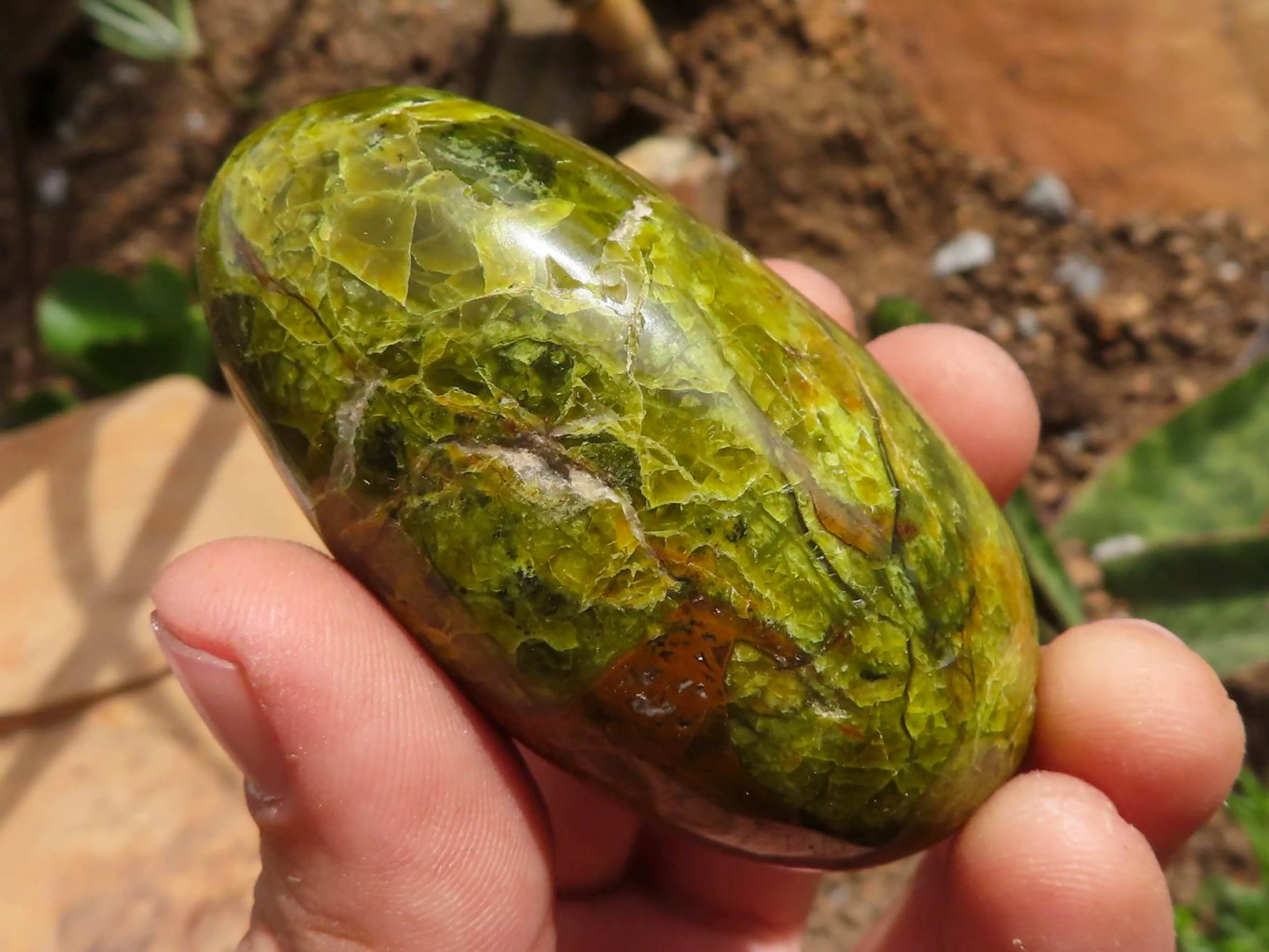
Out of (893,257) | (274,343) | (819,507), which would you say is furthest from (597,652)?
(893,257)

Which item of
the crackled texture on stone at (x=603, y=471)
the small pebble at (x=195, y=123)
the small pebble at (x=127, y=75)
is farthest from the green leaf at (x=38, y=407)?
the crackled texture on stone at (x=603, y=471)

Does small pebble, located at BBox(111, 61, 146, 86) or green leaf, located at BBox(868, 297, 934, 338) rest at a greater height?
green leaf, located at BBox(868, 297, 934, 338)

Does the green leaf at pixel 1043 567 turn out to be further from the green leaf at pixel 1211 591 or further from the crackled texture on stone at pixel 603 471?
the crackled texture on stone at pixel 603 471

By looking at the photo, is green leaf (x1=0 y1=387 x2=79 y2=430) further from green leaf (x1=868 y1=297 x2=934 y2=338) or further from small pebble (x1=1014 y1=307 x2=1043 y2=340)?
small pebble (x1=1014 y1=307 x2=1043 y2=340)

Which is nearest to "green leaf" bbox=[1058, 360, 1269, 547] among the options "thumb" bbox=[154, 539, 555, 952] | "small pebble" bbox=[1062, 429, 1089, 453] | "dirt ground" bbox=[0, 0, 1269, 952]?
"dirt ground" bbox=[0, 0, 1269, 952]

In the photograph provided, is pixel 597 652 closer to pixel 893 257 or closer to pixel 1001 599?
pixel 1001 599

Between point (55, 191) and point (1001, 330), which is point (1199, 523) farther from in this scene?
point (55, 191)
